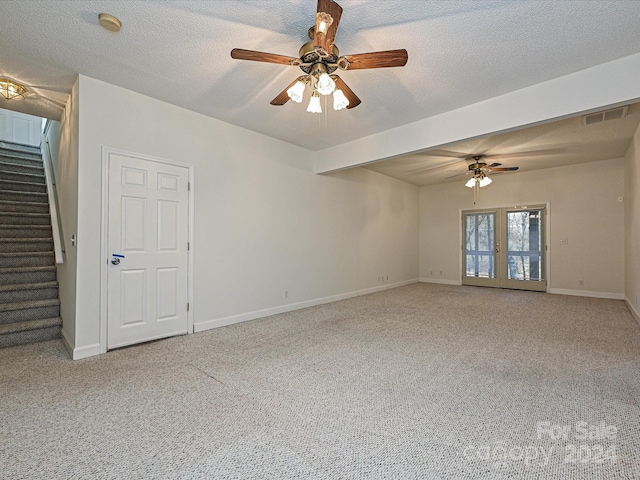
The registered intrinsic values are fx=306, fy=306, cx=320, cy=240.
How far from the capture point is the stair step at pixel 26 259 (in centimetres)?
392

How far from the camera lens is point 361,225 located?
21.5 ft

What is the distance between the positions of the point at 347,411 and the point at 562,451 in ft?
4.01

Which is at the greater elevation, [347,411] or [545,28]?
[545,28]

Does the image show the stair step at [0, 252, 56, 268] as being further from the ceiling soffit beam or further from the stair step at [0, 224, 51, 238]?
the ceiling soffit beam

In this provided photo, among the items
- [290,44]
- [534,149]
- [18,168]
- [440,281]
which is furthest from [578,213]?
[18,168]

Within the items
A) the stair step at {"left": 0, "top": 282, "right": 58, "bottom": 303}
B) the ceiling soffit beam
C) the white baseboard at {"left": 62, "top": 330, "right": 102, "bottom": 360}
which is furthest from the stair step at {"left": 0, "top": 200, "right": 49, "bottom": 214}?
the ceiling soffit beam

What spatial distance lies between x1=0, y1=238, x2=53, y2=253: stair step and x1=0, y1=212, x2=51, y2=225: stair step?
476 mm

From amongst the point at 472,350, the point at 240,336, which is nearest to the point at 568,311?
the point at 472,350

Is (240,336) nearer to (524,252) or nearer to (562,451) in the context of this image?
(562,451)

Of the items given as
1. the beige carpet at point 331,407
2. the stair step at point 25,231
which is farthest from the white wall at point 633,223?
the stair step at point 25,231

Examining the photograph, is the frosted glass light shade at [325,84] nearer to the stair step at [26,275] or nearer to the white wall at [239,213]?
the white wall at [239,213]

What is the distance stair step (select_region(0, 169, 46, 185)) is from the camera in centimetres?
507

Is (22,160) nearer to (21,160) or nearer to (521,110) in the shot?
(21,160)

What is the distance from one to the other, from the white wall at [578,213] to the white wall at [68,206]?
7.97 m
